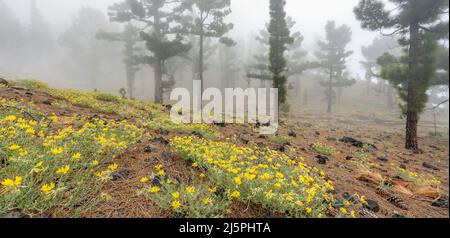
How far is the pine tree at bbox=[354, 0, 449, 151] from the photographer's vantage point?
10367 mm

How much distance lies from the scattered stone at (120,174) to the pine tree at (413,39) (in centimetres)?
1205

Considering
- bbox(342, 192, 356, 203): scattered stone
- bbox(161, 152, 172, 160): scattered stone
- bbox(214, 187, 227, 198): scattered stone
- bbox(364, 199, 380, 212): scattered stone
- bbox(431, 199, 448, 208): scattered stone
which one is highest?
bbox(161, 152, 172, 160): scattered stone

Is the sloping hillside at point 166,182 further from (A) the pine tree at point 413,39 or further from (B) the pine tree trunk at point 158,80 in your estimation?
(B) the pine tree trunk at point 158,80

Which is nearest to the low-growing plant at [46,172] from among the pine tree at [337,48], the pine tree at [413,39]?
the pine tree at [413,39]

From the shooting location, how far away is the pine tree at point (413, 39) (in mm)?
10367

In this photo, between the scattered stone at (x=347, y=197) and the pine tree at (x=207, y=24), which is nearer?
the scattered stone at (x=347, y=197)

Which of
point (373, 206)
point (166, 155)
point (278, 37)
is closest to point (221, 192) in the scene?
point (166, 155)

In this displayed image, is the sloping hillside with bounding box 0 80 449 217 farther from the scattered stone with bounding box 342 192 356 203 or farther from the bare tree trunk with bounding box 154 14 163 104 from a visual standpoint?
the bare tree trunk with bounding box 154 14 163 104

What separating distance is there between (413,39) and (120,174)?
1308 cm

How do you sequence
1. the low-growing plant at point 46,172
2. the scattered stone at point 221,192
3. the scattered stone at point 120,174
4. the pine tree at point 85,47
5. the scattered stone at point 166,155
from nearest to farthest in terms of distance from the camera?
1. the low-growing plant at point 46,172
2. the scattered stone at point 221,192
3. the scattered stone at point 120,174
4. the scattered stone at point 166,155
5. the pine tree at point 85,47

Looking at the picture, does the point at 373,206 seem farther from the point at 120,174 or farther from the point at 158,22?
the point at 158,22

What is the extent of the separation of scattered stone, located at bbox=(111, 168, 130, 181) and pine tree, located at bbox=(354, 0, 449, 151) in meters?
12.1

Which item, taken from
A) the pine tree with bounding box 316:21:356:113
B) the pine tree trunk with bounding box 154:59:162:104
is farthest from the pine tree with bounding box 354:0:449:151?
the pine tree with bounding box 316:21:356:113
